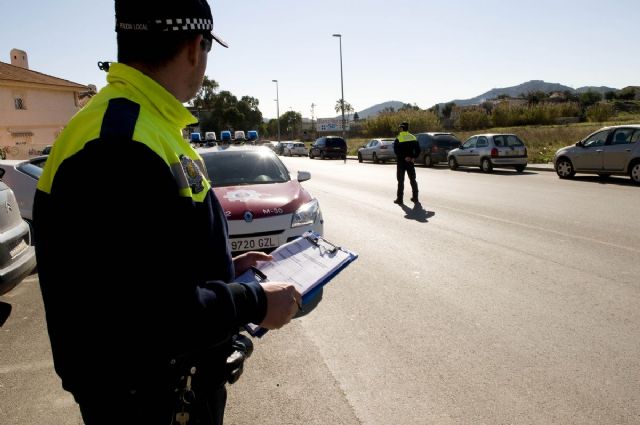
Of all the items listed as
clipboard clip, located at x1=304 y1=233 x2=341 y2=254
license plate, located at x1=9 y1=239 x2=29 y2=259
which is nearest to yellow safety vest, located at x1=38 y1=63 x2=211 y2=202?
clipboard clip, located at x1=304 y1=233 x2=341 y2=254

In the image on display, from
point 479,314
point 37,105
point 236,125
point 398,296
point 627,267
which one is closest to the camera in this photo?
point 479,314

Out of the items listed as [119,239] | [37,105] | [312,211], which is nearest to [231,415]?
[119,239]

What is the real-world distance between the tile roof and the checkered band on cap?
36.8m

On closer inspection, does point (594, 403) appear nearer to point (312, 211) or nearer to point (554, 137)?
point (312, 211)

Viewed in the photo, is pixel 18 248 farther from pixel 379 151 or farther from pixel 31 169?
pixel 379 151

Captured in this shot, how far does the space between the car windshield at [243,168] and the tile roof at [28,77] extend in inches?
1234

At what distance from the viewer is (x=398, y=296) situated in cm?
514

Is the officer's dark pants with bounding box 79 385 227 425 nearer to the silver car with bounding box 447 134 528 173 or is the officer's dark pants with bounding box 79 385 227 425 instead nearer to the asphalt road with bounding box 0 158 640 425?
the asphalt road with bounding box 0 158 640 425

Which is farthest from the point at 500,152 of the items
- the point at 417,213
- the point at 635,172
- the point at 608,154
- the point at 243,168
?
the point at 243,168

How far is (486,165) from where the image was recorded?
19297mm

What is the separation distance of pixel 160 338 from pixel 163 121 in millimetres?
565

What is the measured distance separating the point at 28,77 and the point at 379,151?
1002 inches

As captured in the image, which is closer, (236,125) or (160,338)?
(160,338)

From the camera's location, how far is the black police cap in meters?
1.33
